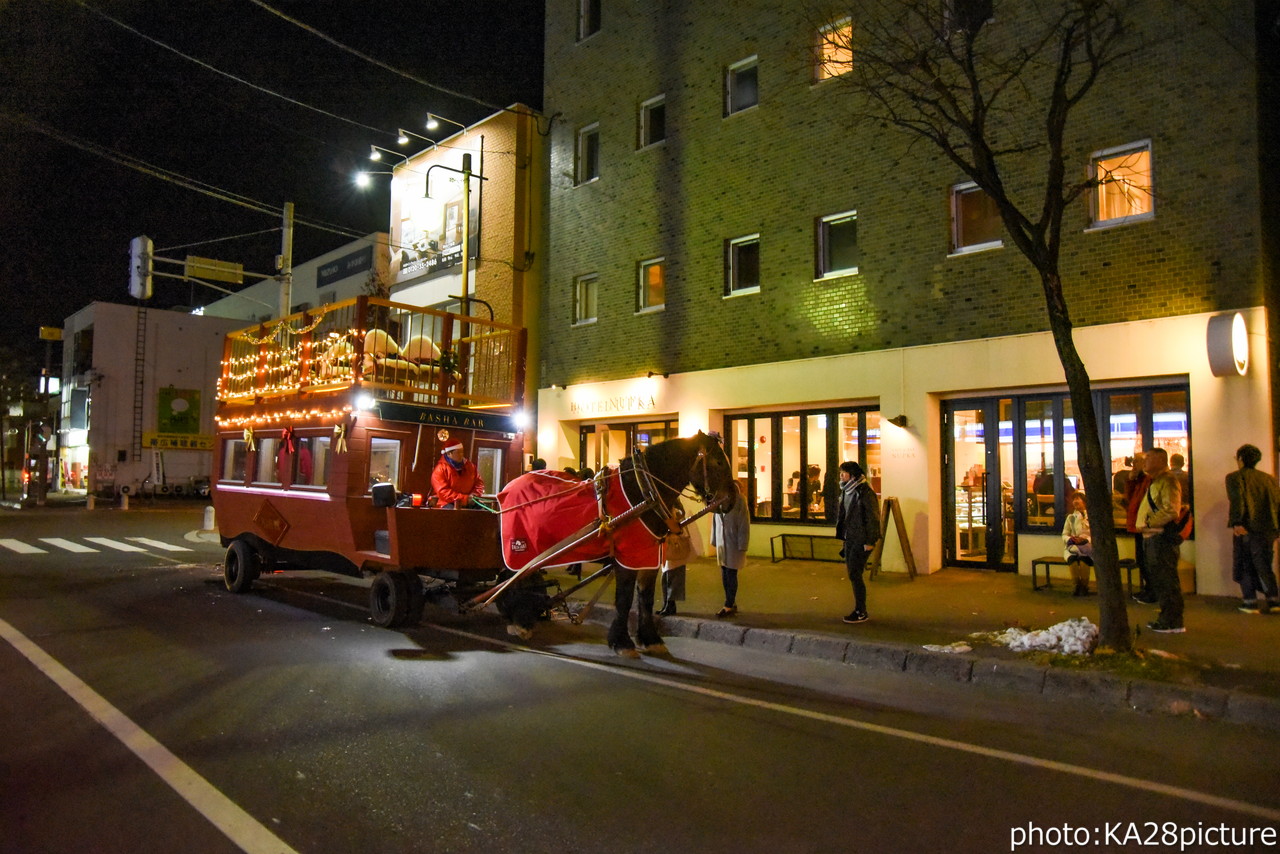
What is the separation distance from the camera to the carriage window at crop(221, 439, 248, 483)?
467 inches

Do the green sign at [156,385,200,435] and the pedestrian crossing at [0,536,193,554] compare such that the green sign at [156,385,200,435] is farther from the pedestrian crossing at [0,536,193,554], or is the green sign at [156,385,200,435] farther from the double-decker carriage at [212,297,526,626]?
the double-decker carriage at [212,297,526,626]

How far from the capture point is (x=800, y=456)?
15570 millimetres

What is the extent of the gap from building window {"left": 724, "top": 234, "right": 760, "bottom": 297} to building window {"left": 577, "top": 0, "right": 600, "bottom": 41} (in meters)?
7.24

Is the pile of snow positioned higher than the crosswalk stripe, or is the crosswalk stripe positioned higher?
the pile of snow

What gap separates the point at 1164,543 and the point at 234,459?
37.9ft

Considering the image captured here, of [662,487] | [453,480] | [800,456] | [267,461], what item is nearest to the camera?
[662,487]

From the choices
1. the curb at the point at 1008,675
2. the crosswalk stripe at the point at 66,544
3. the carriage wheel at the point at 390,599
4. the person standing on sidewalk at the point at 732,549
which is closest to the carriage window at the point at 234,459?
the carriage wheel at the point at 390,599

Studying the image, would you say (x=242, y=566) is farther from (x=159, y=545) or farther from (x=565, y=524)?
(x=159, y=545)

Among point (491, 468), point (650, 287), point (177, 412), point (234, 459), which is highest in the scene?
point (650, 287)

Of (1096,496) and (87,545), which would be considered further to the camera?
(87,545)

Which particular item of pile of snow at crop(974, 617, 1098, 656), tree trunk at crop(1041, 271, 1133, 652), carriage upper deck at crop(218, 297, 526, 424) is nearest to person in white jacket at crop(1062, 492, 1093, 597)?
pile of snow at crop(974, 617, 1098, 656)

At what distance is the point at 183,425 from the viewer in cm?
5084

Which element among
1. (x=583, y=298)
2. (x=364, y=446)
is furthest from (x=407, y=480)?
(x=583, y=298)

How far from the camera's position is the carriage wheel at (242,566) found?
11.5 m
